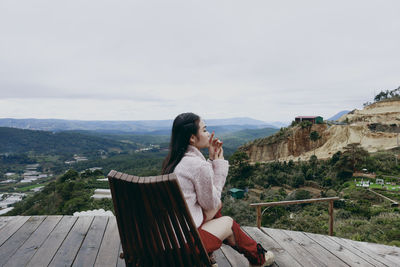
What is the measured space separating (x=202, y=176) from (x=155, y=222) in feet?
0.98

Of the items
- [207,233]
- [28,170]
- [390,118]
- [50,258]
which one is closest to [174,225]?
[207,233]

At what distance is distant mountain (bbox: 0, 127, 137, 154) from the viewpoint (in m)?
82.0

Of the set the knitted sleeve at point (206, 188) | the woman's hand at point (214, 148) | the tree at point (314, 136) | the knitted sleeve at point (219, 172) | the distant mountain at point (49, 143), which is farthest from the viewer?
the distant mountain at point (49, 143)

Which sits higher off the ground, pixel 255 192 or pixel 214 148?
pixel 214 148

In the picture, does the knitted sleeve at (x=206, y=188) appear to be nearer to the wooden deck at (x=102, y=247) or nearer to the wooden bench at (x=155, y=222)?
the wooden bench at (x=155, y=222)

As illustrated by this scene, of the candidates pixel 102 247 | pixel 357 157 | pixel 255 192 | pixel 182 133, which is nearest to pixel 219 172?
pixel 182 133

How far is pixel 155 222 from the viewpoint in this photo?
1.03m

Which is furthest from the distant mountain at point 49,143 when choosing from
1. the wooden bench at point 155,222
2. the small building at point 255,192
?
the wooden bench at point 155,222

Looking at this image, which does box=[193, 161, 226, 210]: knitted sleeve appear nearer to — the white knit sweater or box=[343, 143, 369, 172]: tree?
the white knit sweater

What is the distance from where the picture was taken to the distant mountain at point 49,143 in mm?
82000

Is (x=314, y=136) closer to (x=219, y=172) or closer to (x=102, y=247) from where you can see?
(x=102, y=247)

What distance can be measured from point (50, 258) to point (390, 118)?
30541mm

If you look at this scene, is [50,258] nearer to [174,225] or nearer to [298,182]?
[174,225]

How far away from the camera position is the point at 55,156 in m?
72.4
